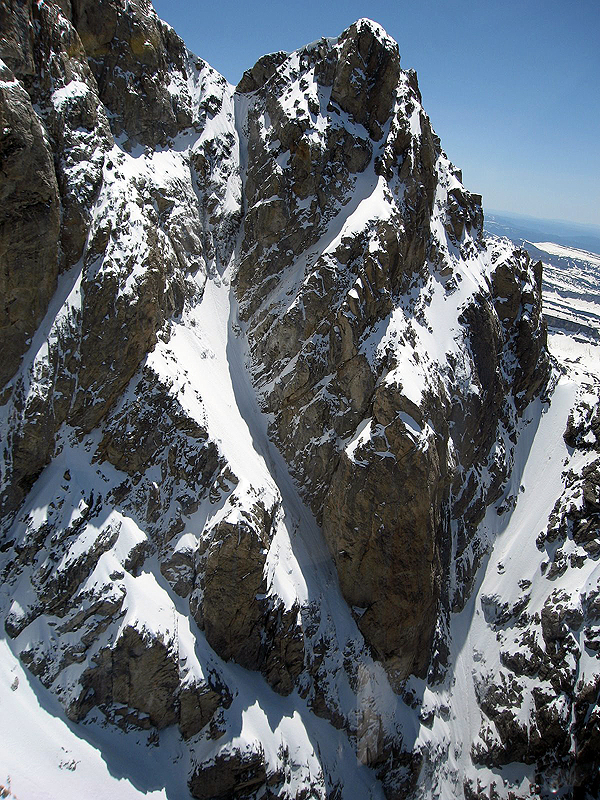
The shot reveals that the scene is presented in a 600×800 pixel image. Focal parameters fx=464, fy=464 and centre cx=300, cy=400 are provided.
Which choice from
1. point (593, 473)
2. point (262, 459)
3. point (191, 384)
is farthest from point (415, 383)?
point (593, 473)

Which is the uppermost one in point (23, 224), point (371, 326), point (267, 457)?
point (23, 224)

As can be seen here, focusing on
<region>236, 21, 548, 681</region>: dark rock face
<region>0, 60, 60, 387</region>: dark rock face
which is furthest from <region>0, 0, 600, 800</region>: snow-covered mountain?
<region>236, 21, 548, 681</region>: dark rock face

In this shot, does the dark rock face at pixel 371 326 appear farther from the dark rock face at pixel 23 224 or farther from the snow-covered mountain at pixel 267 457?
the dark rock face at pixel 23 224

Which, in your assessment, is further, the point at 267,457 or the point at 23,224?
the point at 267,457

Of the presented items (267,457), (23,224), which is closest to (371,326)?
(267,457)

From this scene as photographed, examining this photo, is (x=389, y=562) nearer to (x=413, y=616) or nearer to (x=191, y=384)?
(x=413, y=616)

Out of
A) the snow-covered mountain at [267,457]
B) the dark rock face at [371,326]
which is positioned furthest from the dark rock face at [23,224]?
the dark rock face at [371,326]

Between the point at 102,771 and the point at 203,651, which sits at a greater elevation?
the point at 203,651

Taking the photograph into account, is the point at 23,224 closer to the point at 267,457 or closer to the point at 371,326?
the point at 267,457
